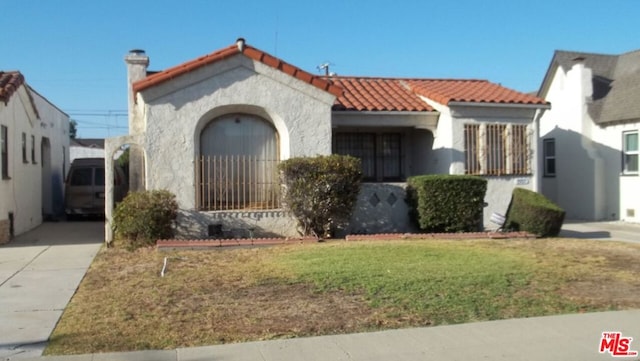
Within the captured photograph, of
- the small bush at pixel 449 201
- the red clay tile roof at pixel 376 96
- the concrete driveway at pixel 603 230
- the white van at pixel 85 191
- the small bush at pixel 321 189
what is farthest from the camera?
the white van at pixel 85 191

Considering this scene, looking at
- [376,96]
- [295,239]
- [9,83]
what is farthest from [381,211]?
[9,83]

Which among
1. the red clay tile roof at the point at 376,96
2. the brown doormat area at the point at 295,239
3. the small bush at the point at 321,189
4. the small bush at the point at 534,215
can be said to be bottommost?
the brown doormat area at the point at 295,239

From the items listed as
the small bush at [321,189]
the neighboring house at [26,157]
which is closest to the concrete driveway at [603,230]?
the small bush at [321,189]

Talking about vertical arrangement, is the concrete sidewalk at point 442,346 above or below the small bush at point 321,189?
below

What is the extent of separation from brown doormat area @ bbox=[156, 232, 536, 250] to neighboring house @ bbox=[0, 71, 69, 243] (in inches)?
172

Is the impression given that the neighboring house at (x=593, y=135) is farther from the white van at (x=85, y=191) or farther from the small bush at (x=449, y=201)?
the white van at (x=85, y=191)

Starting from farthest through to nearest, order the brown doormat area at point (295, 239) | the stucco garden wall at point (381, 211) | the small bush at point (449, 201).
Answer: the stucco garden wall at point (381, 211) → the small bush at point (449, 201) → the brown doormat area at point (295, 239)

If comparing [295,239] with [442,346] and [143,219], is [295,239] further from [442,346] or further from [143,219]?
[442,346]

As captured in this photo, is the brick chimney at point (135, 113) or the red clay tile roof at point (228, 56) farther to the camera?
the brick chimney at point (135, 113)

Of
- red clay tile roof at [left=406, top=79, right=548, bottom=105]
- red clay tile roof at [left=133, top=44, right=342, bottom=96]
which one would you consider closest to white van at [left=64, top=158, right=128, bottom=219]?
red clay tile roof at [left=133, top=44, right=342, bottom=96]

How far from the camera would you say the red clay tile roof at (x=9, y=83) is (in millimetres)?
13854

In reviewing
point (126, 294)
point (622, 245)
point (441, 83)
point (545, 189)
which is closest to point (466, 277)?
point (126, 294)

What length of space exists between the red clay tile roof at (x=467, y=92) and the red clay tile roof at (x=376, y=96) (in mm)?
319

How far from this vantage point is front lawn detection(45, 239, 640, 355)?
22.4 feet
